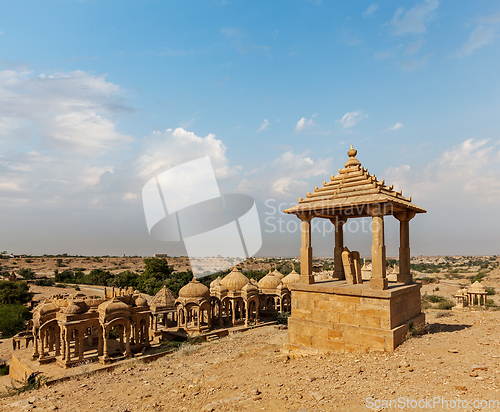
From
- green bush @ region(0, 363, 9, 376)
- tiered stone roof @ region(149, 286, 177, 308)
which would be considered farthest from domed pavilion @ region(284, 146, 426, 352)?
green bush @ region(0, 363, 9, 376)

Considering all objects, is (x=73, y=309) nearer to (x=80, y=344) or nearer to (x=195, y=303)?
(x=80, y=344)

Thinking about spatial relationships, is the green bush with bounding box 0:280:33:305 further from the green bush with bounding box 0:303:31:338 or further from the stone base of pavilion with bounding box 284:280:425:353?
the stone base of pavilion with bounding box 284:280:425:353

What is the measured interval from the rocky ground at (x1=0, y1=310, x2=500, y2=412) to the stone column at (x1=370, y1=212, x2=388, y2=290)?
154 cm

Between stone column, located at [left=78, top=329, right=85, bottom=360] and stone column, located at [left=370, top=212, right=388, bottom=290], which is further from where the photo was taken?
stone column, located at [left=78, top=329, right=85, bottom=360]

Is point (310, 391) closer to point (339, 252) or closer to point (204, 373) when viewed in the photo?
point (204, 373)

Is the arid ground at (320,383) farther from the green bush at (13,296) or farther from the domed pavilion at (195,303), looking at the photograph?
the green bush at (13,296)

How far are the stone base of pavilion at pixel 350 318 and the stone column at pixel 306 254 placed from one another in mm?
→ 400

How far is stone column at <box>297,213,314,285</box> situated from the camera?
387 inches

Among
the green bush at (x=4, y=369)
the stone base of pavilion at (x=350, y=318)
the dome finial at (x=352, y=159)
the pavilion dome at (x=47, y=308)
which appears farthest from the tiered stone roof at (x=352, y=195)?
the green bush at (x=4, y=369)

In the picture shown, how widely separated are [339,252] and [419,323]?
3.38 metres

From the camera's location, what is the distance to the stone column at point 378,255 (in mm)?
8438

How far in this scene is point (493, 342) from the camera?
8016 millimetres

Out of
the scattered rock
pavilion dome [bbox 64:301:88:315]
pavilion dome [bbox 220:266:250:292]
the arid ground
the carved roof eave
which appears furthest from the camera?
pavilion dome [bbox 220:266:250:292]

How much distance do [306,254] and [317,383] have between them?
4.10 metres
